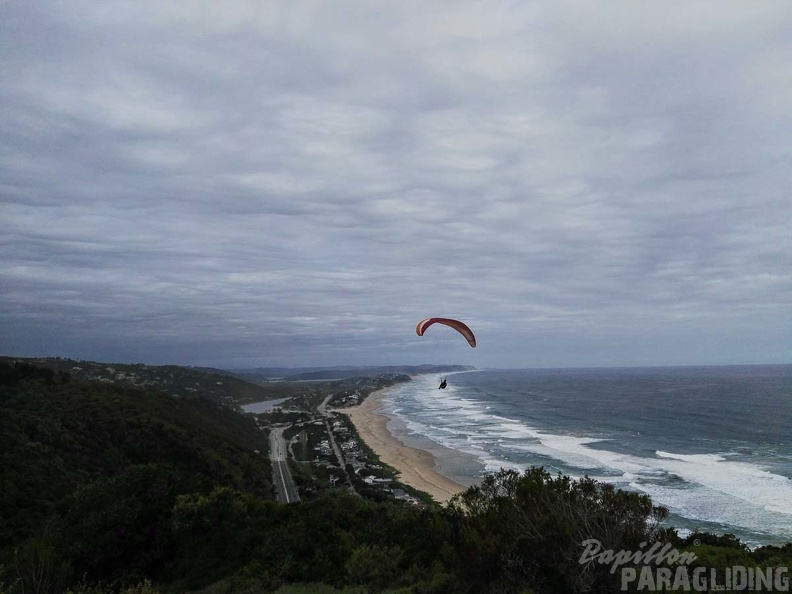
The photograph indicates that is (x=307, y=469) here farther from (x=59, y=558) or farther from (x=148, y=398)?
(x=59, y=558)

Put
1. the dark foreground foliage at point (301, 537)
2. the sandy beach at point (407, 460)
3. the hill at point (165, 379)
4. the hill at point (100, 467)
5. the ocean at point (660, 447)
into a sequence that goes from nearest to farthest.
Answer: the dark foreground foliage at point (301, 537), the hill at point (100, 467), the ocean at point (660, 447), the sandy beach at point (407, 460), the hill at point (165, 379)

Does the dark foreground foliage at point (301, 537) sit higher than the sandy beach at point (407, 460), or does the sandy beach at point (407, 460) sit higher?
the dark foreground foliage at point (301, 537)

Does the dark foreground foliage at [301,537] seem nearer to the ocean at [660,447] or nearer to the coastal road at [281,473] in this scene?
the coastal road at [281,473]

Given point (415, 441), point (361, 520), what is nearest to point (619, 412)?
point (415, 441)

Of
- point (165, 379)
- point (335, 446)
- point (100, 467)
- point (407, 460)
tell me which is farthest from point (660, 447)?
point (165, 379)

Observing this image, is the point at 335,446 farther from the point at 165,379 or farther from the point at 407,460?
the point at 165,379

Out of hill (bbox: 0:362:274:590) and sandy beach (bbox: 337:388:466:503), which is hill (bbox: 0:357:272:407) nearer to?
sandy beach (bbox: 337:388:466:503)

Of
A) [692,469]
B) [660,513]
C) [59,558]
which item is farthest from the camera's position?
[692,469]

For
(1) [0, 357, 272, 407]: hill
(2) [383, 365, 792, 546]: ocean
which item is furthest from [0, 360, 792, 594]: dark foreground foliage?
(1) [0, 357, 272, 407]: hill

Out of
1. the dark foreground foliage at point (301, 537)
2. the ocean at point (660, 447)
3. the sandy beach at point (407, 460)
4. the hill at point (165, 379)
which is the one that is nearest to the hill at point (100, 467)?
the dark foreground foliage at point (301, 537)
